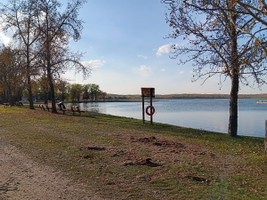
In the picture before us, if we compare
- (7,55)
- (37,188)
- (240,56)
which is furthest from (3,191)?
(7,55)

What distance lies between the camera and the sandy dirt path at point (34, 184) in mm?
3770

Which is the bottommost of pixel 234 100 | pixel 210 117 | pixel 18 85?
pixel 210 117

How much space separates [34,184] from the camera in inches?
167

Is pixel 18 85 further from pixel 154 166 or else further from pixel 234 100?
pixel 154 166

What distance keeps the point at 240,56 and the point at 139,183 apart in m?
5.53

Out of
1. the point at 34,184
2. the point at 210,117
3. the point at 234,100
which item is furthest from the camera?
the point at 210,117

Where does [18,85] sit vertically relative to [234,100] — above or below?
above

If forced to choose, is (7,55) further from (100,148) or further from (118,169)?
(118,169)

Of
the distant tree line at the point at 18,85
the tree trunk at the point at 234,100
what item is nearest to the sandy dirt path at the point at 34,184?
the tree trunk at the point at 234,100

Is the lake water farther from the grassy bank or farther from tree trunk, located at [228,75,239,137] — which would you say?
the grassy bank

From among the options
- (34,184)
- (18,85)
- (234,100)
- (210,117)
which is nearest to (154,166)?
(34,184)

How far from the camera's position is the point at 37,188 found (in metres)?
4.06

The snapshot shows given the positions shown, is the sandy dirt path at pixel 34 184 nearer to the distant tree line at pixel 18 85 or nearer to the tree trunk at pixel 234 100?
the tree trunk at pixel 234 100

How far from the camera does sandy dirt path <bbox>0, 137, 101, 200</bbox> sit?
12.4ft
